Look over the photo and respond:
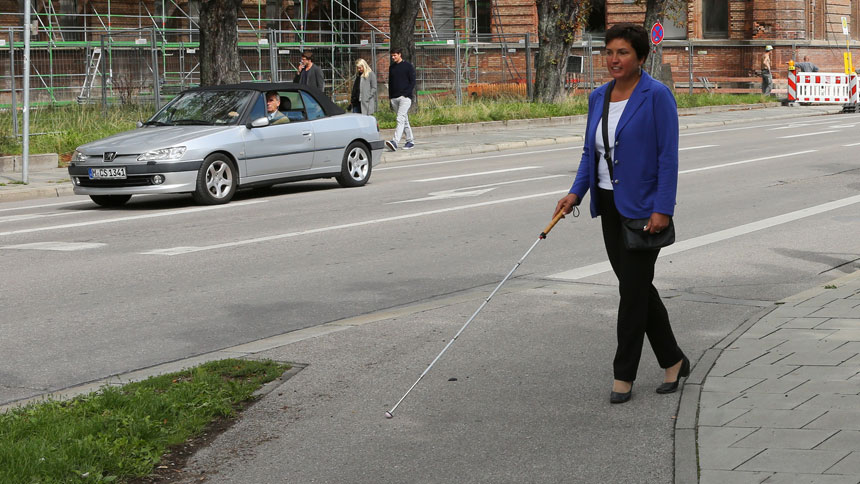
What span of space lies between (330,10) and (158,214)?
3554 centimetres

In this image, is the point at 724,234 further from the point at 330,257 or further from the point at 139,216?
the point at 139,216

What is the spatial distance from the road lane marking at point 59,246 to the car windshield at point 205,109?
4.20 meters

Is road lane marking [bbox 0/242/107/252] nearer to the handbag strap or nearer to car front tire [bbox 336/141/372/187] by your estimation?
car front tire [bbox 336/141/372/187]

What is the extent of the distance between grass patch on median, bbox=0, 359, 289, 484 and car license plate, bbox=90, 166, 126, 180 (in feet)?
28.4

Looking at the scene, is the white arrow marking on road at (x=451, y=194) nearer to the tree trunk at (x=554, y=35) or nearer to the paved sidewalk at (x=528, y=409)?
the paved sidewalk at (x=528, y=409)

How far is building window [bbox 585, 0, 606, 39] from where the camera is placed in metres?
49.8

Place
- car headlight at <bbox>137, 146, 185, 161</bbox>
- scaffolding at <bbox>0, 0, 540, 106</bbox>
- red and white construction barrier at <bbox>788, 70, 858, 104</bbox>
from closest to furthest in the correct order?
car headlight at <bbox>137, 146, 185, 161</bbox>, scaffolding at <bbox>0, 0, 540, 106</bbox>, red and white construction barrier at <bbox>788, 70, 858, 104</bbox>

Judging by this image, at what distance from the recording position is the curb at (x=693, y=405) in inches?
185

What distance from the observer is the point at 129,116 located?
25.2m

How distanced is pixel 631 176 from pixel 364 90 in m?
18.9

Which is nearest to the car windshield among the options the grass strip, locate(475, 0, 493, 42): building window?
the grass strip

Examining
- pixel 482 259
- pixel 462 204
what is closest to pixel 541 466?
pixel 482 259

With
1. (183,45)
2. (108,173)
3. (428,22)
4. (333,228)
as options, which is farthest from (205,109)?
(428,22)

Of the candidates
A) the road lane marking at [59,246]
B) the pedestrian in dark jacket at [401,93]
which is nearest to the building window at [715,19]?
the pedestrian in dark jacket at [401,93]
